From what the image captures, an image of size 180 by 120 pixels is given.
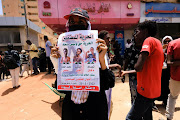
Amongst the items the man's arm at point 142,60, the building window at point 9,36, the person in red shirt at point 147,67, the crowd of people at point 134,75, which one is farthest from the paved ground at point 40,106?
the building window at point 9,36

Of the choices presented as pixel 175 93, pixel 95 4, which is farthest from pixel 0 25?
pixel 175 93

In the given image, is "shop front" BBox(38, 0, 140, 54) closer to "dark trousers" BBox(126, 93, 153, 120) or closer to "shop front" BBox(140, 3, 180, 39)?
"shop front" BBox(140, 3, 180, 39)

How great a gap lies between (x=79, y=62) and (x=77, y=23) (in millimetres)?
415

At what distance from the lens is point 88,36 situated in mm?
1077

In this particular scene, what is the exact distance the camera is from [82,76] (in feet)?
3.54

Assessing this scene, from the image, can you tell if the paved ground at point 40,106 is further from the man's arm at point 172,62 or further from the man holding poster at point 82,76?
the man holding poster at point 82,76

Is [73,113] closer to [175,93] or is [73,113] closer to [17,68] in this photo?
[175,93]

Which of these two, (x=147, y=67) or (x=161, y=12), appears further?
(x=161, y=12)

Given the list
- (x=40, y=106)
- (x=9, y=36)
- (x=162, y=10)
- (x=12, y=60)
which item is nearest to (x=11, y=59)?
(x=12, y=60)

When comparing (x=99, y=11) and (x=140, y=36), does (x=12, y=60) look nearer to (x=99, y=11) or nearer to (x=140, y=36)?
(x=140, y=36)

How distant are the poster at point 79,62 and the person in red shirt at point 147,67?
73cm

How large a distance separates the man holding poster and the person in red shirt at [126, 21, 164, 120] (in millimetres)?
631

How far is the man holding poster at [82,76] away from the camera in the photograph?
1061mm

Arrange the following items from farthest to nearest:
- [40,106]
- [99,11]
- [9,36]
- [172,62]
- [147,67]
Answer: [9,36], [99,11], [40,106], [172,62], [147,67]
